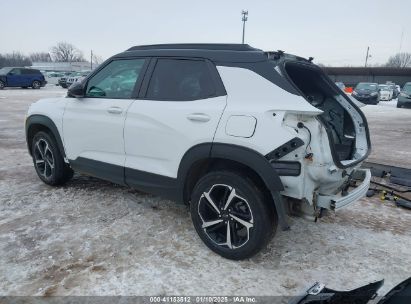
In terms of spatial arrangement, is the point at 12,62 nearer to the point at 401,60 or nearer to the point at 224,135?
the point at 224,135

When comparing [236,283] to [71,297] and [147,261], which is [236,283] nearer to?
[147,261]

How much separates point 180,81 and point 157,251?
5.31 ft

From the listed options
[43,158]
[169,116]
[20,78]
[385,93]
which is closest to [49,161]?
[43,158]

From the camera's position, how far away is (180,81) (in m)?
3.48

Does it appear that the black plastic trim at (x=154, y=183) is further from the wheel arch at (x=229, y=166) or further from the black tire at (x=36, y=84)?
the black tire at (x=36, y=84)

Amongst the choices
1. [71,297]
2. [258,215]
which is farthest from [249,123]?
[71,297]

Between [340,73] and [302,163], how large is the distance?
52878mm

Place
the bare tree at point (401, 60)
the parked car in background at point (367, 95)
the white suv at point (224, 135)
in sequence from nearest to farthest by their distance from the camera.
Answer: the white suv at point (224, 135) < the parked car in background at point (367, 95) < the bare tree at point (401, 60)

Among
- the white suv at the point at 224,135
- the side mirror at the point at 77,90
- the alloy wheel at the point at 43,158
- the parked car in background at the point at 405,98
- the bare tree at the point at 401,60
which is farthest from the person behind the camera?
the bare tree at the point at 401,60

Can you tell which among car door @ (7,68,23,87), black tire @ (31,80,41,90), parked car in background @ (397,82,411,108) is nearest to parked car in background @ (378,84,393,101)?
parked car in background @ (397,82,411,108)

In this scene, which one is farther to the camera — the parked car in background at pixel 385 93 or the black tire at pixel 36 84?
the parked car in background at pixel 385 93

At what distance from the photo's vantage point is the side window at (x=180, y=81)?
3.29 metres

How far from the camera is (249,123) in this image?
290 centimetres

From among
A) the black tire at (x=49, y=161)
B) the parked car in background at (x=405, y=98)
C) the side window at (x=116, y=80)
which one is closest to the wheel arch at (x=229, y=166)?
the side window at (x=116, y=80)
